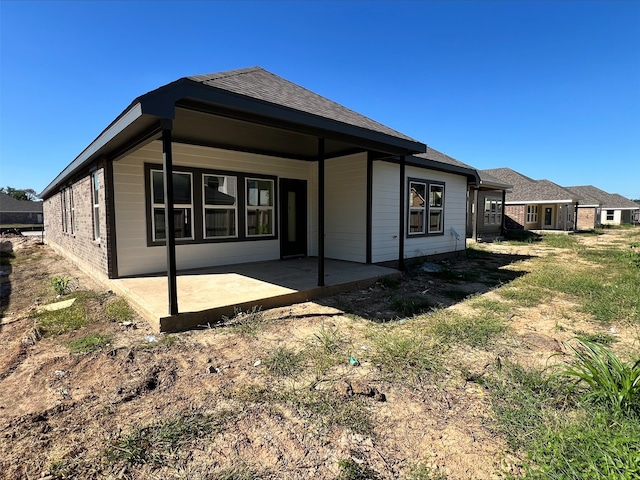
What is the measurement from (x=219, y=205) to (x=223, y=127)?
233 cm

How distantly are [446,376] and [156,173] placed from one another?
655 cm

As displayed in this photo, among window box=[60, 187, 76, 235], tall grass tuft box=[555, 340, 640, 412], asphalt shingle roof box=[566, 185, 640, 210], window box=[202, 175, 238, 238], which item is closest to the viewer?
tall grass tuft box=[555, 340, 640, 412]

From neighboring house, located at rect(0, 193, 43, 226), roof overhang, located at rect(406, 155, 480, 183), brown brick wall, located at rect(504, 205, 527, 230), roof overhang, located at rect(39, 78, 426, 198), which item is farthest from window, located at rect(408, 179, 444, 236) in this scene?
neighboring house, located at rect(0, 193, 43, 226)

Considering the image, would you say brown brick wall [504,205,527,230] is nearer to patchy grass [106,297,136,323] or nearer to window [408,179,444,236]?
window [408,179,444,236]

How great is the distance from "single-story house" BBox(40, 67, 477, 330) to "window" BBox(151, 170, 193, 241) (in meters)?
0.02

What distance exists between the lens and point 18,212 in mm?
47344

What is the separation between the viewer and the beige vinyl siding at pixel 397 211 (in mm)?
8227

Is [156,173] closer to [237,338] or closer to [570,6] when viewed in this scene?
[237,338]

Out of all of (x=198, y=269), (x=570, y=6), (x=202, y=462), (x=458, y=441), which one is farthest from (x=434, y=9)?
(x=202, y=462)

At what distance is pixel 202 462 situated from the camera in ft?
6.35

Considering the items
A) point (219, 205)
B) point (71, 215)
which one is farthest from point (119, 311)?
point (71, 215)

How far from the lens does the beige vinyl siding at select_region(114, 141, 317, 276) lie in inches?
252

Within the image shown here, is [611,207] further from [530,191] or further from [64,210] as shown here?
[64,210]

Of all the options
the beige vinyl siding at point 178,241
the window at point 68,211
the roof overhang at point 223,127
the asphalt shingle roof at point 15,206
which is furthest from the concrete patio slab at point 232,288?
the asphalt shingle roof at point 15,206
